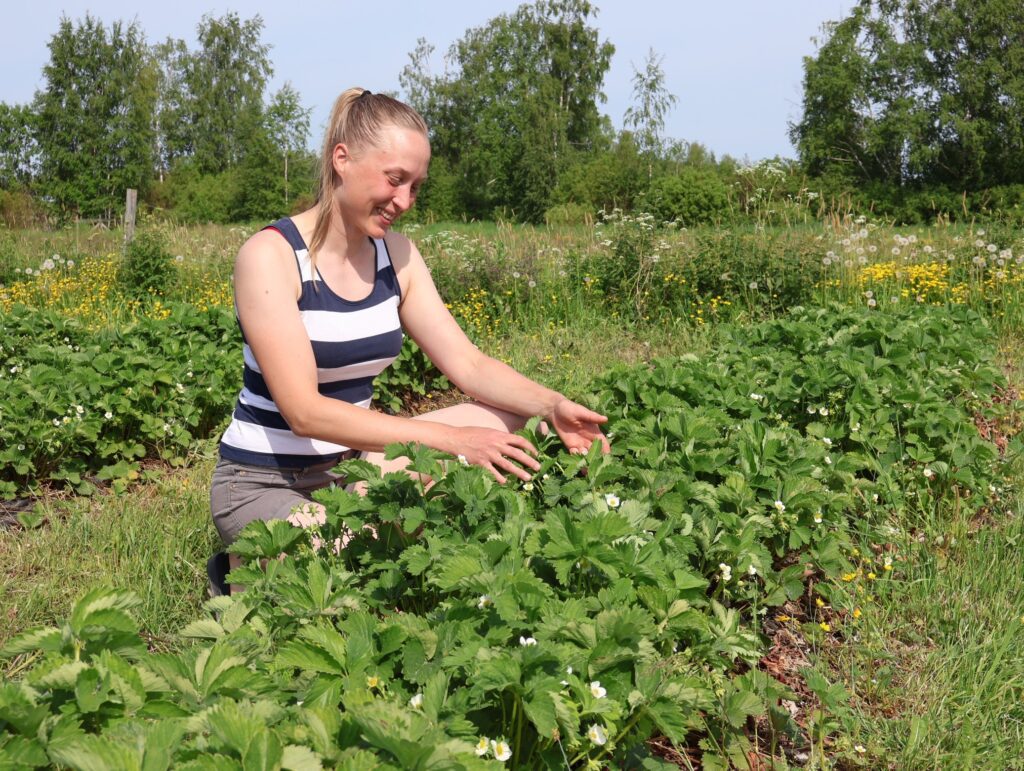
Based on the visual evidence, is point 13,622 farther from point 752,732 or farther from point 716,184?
point 716,184

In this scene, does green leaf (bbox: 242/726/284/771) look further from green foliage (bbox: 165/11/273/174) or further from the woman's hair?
green foliage (bbox: 165/11/273/174)

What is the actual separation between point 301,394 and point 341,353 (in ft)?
1.02

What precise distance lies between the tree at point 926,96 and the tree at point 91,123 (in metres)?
34.3

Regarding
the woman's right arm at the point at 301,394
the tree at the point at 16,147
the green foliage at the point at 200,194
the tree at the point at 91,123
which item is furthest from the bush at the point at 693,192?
the tree at the point at 16,147

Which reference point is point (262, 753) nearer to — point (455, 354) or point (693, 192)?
point (455, 354)

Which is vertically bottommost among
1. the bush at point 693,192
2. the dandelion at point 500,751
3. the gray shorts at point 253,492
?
the dandelion at point 500,751

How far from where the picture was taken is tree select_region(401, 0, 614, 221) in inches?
1796

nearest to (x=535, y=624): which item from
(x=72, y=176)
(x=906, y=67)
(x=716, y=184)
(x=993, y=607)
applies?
(x=993, y=607)

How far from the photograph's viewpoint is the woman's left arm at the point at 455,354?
9.99ft

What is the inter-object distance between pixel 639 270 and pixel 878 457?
4235 mm

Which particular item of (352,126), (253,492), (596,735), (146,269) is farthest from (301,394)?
(146,269)

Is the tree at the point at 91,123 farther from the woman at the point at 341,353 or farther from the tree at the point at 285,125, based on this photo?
the woman at the point at 341,353

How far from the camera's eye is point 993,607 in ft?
9.65

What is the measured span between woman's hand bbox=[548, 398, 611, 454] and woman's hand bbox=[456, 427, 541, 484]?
26 cm
